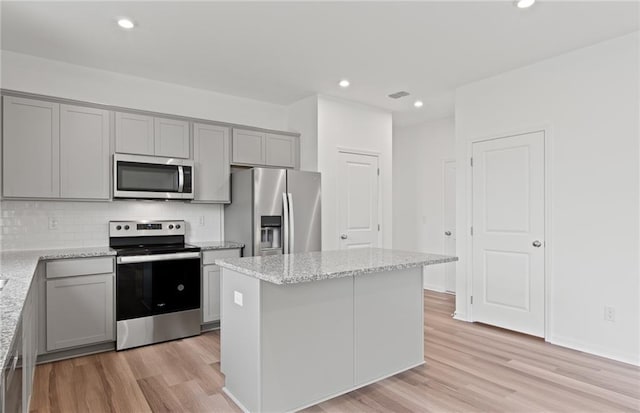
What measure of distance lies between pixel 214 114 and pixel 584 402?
441 centimetres

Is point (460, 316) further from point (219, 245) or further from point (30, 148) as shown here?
point (30, 148)

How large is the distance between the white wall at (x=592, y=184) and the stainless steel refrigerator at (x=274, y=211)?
2.33 meters

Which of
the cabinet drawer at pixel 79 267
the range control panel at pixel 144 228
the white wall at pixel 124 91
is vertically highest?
the white wall at pixel 124 91

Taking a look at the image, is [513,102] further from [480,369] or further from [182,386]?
[182,386]

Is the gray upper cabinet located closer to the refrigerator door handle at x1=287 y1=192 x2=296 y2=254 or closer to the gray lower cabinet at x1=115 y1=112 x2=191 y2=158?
the gray lower cabinet at x1=115 y1=112 x2=191 y2=158

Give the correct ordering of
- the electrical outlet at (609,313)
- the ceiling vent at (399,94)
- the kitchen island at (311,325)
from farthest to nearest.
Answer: the ceiling vent at (399,94)
the electrical outlet at (609,313)
the kitchen island at (311,325)

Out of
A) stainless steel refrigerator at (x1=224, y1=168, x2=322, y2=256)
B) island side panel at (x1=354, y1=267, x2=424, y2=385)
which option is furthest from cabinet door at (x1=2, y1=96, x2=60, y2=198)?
island side panel at (x1=354, y1=267, x2=424, y2=385)

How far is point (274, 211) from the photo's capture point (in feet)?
13.7

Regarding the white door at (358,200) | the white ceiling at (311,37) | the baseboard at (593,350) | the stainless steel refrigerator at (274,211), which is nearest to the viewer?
the white ceiling at (311,37)

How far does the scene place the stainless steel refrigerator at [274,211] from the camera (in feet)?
13.3

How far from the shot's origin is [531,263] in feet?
12.5

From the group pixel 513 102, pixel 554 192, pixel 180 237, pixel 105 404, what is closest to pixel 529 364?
pixel 554 192

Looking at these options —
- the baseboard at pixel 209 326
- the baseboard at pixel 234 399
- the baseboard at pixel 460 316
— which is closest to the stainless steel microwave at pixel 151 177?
the baseboard at pixel 209 326

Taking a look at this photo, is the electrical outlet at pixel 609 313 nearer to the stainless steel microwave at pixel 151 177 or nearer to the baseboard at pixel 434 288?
the baseboard at pixel 434 288
